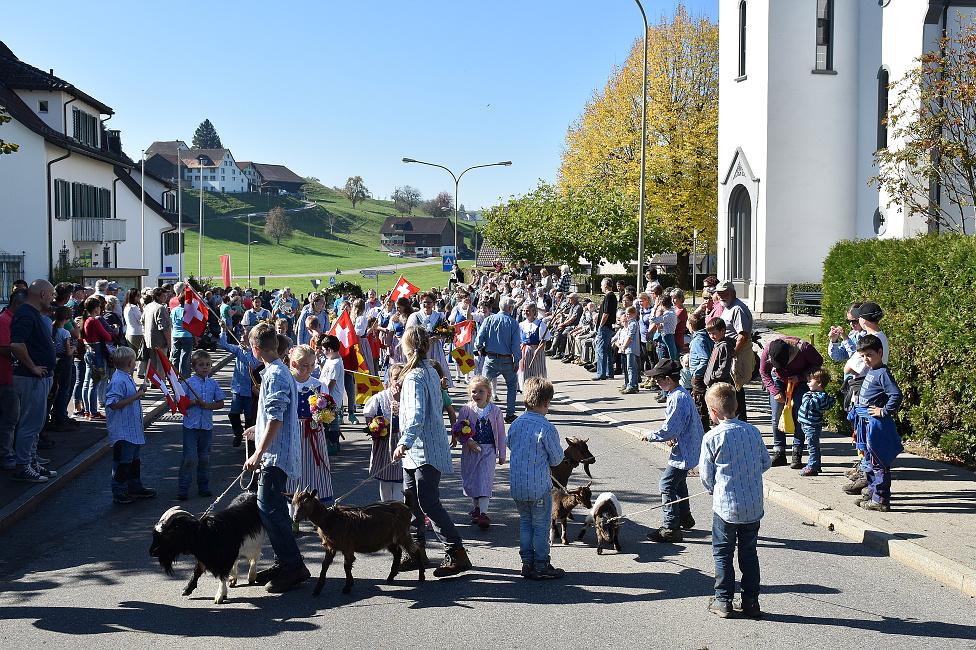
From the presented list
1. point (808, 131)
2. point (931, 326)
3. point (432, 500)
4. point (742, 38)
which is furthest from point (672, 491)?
point (742, 38)

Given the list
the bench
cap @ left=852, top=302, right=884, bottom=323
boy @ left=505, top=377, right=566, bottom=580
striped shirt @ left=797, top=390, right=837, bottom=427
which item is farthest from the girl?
the bench

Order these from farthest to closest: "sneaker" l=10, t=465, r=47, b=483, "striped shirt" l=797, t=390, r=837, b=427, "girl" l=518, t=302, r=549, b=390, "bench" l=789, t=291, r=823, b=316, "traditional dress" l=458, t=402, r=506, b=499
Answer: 1. "bench" l=789, t=291, r=823, b=316
2. "girl" l=518, t=302, r=549, b=390
3. "striped shirt" l=797, t=390, r=837, b=427
4. "sneaker" l=10, t=465, r=47, b=483
5. "traditional dress" l=458, t=402, r=506, b=499

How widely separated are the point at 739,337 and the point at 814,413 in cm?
151

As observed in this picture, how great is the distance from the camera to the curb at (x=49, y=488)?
26.7 ft

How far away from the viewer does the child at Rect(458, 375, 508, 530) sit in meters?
7.87

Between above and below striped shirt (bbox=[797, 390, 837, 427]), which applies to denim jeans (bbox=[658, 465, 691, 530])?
below

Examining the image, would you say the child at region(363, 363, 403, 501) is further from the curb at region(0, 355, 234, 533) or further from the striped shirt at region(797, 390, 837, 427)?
the striped shirt at region(797, 390, 837, 427)

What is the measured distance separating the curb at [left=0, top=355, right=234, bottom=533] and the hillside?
276 feet

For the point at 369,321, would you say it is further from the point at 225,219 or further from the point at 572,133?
the point at 225,219

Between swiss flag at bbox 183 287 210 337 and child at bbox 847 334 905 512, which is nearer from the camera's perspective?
Result: child at bbox 847 334 905 512

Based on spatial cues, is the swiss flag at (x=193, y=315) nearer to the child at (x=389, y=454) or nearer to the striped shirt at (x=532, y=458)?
the child at (x=389, y=454)

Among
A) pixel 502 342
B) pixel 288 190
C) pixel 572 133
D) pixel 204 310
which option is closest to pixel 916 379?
pixel 502 342

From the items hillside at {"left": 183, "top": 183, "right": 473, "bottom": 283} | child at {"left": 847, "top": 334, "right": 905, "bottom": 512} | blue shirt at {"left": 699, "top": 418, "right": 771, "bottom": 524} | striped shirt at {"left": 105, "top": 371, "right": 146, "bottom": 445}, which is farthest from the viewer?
hillside at {"left": 183, "top": 183, "right": 473, "bottom": 283}

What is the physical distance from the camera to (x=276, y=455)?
6.14 meters
